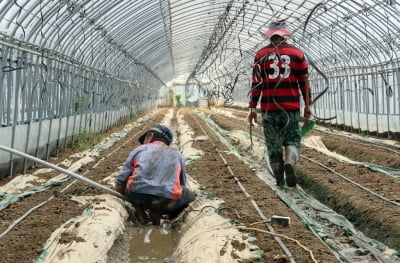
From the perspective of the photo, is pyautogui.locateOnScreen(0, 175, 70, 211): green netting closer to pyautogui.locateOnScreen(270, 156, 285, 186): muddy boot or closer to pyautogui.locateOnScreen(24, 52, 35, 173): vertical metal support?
pyautogui.locateOnScreen(24, 52, 35, 173): vertical metal support

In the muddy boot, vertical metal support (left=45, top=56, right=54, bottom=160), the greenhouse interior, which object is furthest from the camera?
vertical metal support (left=45, top=56, right=54, bottom=160)

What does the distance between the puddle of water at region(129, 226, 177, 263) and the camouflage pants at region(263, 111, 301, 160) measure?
1741mm

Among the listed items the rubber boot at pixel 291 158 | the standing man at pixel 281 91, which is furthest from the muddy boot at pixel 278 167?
the rubber boot at pixel 291 158

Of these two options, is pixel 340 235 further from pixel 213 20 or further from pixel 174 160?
→ pixel 213 20

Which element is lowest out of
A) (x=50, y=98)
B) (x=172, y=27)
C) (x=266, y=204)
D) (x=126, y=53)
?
(x=266, y=204)

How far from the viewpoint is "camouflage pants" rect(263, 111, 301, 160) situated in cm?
653

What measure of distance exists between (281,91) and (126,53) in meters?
15.7

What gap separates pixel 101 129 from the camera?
18.7m

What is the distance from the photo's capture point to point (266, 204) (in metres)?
6.01

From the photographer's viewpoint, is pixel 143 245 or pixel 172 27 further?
pixel 172 27

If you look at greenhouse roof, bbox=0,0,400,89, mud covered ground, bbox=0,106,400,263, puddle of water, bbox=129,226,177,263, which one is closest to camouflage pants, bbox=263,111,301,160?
mud covered ground, bbox=0,106,400,263

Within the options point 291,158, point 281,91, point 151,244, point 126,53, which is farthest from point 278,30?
point 126,53

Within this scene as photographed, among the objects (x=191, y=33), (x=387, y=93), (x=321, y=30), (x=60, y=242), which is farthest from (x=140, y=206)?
(x=191, y=33)

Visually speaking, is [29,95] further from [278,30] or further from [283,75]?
[283,75]
